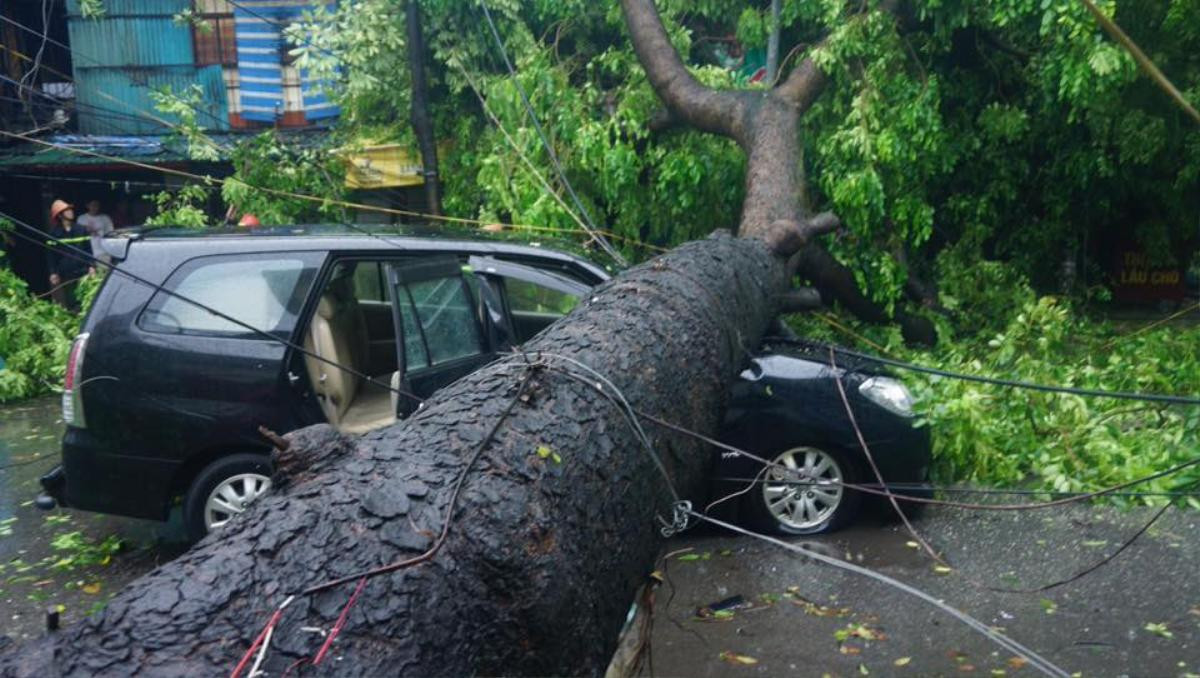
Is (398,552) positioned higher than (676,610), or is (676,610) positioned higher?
(398,552)

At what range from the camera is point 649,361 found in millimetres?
4254

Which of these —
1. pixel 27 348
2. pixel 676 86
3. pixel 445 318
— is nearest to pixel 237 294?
pixel 445 318

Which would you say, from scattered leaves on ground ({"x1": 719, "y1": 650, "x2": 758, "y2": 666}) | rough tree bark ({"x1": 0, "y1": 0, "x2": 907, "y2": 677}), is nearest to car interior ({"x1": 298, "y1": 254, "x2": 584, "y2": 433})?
rough tree bark ({"x1": 0, "y1": 0, "x2": 907, "y2": 677})

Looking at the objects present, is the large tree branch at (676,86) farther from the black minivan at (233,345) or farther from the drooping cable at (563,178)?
the black minivan at (233,345)

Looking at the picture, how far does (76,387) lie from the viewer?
19.9ft

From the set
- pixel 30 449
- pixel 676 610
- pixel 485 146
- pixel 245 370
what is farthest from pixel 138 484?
pixel 485 146

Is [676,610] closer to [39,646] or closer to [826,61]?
[39,646]

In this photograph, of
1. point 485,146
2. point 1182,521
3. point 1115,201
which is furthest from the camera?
point 1115,201

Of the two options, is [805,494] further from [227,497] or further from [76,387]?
[76,387]

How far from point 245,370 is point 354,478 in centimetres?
359

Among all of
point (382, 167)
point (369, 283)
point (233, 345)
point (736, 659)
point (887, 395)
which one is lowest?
point (736, 659)

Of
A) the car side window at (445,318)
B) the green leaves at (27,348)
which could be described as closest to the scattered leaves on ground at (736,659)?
the car side window at (445,318)

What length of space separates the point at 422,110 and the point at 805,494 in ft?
22.1

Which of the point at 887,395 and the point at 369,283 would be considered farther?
the point at 369,283
